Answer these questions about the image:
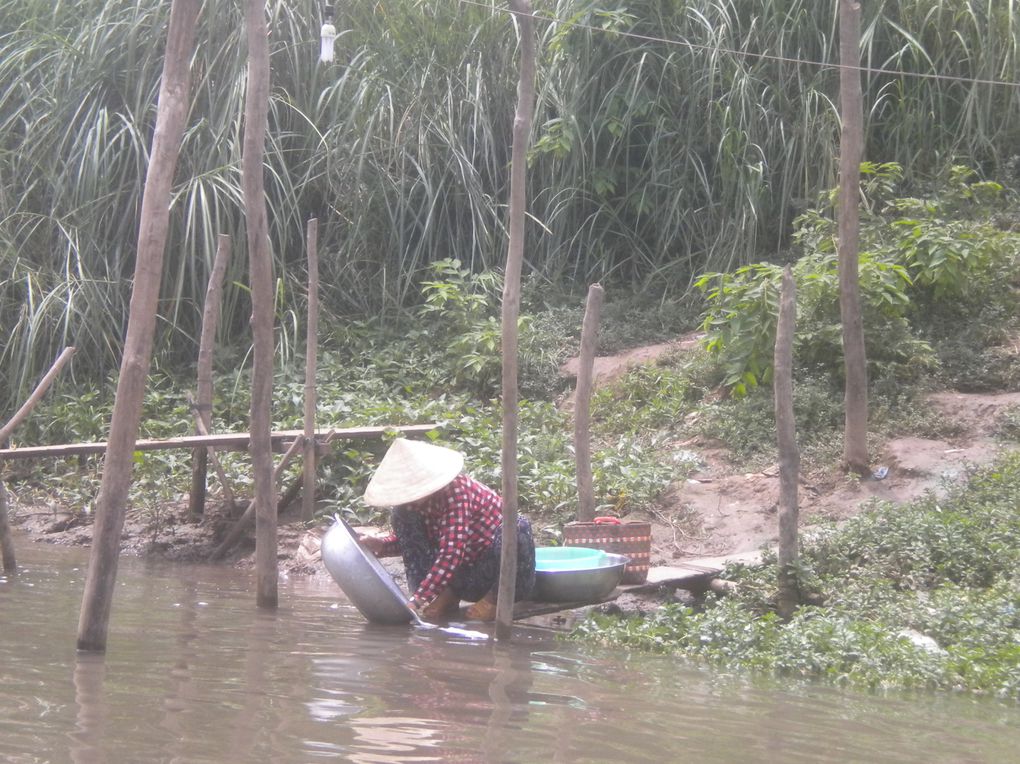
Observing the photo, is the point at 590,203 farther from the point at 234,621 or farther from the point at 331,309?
the point at 234,621

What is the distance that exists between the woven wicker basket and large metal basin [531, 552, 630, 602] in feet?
0.76

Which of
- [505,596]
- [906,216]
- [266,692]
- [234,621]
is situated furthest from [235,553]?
[906,216]

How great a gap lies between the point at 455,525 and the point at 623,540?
100 cm

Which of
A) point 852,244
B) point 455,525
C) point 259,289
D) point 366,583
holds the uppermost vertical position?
point 852,244

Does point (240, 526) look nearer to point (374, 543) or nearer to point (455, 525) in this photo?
point (374, 543)

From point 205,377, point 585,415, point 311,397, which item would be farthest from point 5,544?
point 585,415

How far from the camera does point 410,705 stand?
4043mm

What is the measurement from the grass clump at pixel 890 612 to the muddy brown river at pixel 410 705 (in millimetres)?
185

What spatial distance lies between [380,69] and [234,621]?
26.3 ft

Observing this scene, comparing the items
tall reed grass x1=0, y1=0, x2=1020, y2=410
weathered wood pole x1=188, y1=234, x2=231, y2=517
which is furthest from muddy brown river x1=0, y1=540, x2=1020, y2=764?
tall reed grass x1=0, y1=0, x2=1020, y2=410

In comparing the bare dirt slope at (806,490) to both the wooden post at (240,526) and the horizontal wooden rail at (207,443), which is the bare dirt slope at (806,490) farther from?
the wooden post at (240,526)

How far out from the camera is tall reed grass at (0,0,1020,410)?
437 inches

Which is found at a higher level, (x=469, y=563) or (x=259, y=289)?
(x=259, y=289)

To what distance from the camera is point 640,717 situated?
3.98 m
